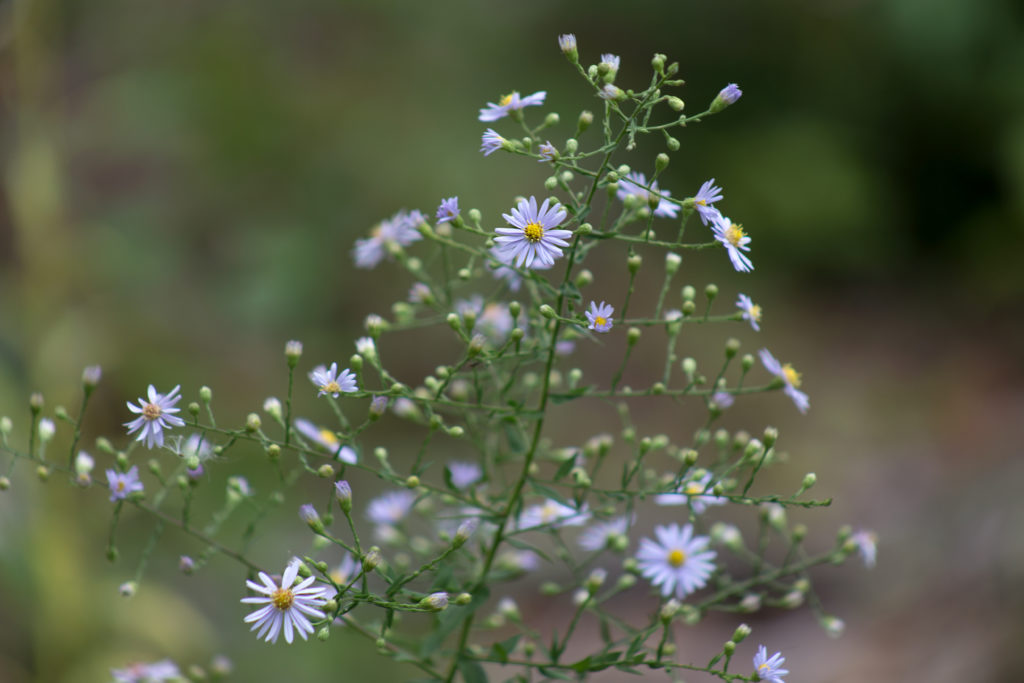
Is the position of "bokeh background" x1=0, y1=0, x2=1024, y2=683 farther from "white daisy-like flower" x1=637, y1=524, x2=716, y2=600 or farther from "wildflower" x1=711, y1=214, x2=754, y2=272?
"wildflower" x1=711, y1=214, x2=754, y2=272

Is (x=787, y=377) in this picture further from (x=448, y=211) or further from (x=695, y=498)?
(x=448, y=211)

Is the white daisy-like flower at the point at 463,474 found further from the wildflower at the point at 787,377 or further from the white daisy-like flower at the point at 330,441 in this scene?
the wildflower at the point at 787,377

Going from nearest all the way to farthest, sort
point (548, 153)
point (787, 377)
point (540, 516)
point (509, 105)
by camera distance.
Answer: point (548, 153) < point (509, 105) < point (787, 377) < point (540, 516)

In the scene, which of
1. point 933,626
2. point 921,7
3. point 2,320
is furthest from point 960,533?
point 2,320

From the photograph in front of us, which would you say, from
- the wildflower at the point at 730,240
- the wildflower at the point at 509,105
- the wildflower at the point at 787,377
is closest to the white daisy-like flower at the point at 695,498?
the wildflower at the point at 787,377

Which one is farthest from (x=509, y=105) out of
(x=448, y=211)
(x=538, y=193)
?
(x=538, y=193)

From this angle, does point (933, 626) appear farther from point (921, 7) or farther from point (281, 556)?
point (921, 7)
